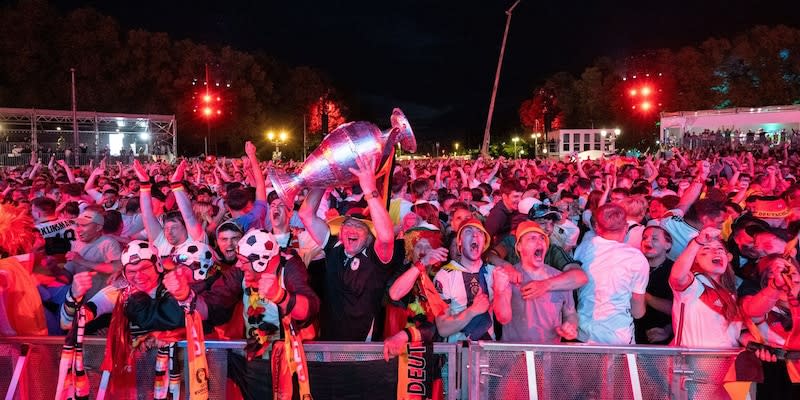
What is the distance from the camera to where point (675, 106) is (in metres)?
56.9

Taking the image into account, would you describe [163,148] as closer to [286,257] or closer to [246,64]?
[246,64]

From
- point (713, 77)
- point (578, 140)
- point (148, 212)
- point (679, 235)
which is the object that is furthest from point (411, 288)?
point (578, 140)

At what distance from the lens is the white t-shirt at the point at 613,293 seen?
13.2 feet

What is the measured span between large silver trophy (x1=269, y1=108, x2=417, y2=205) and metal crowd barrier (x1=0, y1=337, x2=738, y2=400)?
4.16 ft

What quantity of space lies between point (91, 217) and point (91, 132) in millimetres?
37110

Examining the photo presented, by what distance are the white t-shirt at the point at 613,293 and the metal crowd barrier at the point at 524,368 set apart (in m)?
0.41

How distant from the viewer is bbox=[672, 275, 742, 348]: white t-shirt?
3717 millimetres

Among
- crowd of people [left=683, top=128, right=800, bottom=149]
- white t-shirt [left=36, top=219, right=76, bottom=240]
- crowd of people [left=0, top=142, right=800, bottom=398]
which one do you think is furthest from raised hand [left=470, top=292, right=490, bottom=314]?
crowd of people [left=683, top=128, right=800, bottom=149]

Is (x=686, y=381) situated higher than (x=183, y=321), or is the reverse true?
(x=183, y=321)

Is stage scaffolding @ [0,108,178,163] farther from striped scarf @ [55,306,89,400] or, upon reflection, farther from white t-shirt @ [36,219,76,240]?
striped scarf @ [55,306,89,400]

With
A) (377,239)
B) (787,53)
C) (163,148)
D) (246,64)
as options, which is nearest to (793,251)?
(377,239)

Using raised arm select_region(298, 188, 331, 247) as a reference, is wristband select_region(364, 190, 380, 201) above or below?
above

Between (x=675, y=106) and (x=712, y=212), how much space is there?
5692cm

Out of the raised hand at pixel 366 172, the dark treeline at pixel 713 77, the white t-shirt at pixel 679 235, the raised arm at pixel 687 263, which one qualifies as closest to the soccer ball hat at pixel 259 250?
the raised hand at pixel 366 172
